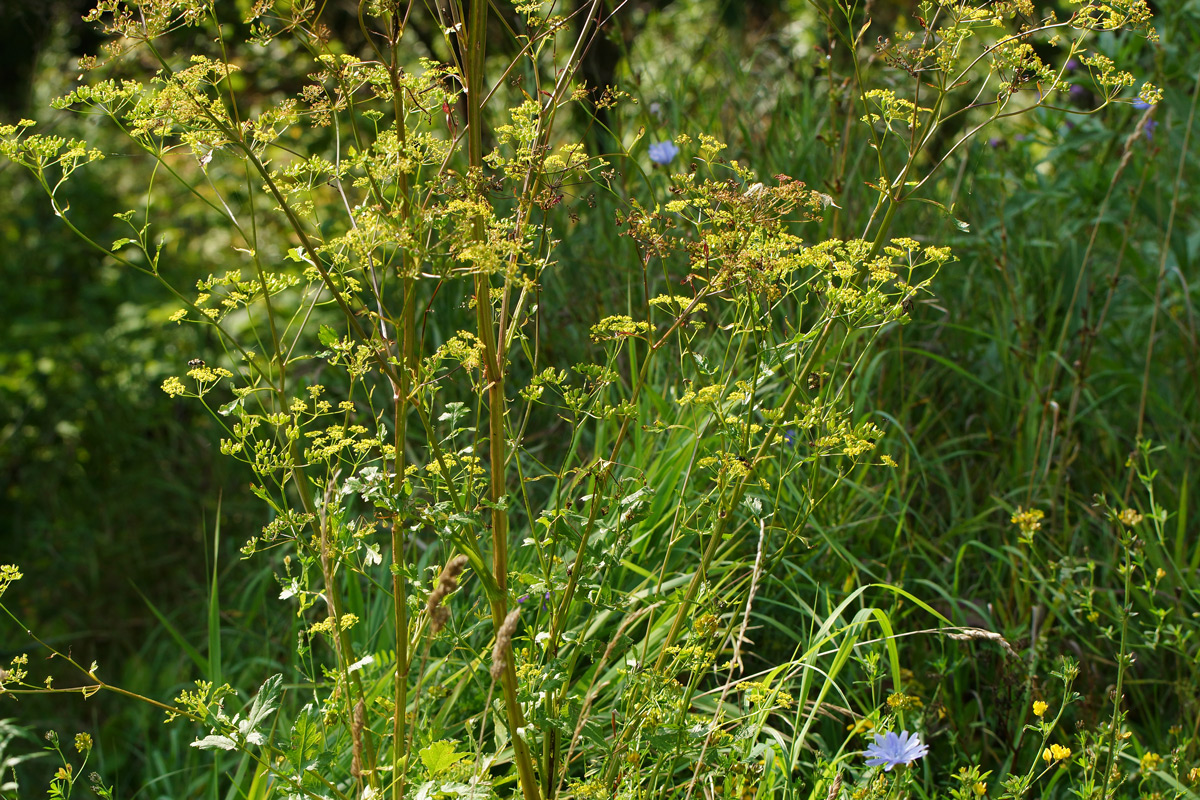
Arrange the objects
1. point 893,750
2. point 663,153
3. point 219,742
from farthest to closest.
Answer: point 663,153 < point 893,750 < point 219,742

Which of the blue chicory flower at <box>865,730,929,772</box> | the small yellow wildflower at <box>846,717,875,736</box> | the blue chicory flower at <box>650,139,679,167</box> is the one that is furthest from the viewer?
the blue chicory flower at <box>650,139,679,167</box>

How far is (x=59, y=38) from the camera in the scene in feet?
15.1

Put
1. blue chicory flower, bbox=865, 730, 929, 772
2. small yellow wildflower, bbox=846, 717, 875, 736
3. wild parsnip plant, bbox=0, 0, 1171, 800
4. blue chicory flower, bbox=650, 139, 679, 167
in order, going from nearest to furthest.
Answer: wild parsnip plant, bbox=0, 0, 1171, 800, blue chicory flower, bbox=865, 730, 929, 772, small yellow wildflower, bbox=846, 717, 875, 736, blue chicory flower, bbox=650, 139, 679, 167

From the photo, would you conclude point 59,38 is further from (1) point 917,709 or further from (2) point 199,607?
(1) point 917,709

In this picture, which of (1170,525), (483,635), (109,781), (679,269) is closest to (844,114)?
(679,269)

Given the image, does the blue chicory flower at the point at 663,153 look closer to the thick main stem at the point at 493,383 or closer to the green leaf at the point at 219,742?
the thick main stem at the point at 493,383

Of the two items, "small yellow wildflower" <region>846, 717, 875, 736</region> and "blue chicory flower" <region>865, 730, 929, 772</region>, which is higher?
"blue chicory flower" <region>865, 730, 929, 772</region>

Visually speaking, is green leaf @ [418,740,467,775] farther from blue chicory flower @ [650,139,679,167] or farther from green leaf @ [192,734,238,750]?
blue chicory flower @ [650,139,679,167]

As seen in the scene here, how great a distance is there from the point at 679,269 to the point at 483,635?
140cm

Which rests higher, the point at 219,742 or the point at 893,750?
the point at 219,742

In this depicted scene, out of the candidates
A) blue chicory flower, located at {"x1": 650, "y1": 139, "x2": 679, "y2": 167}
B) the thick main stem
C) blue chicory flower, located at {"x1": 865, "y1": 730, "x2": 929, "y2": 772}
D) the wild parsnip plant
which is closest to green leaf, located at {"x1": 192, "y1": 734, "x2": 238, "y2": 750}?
the wild parsnip plant

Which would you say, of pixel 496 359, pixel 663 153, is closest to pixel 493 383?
pixel 496 359

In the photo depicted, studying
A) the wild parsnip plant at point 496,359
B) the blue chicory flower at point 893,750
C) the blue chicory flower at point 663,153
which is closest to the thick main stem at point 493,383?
the wild parsnip plant at point 496,359

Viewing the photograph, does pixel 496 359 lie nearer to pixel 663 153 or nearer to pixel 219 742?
pixel 219 742
